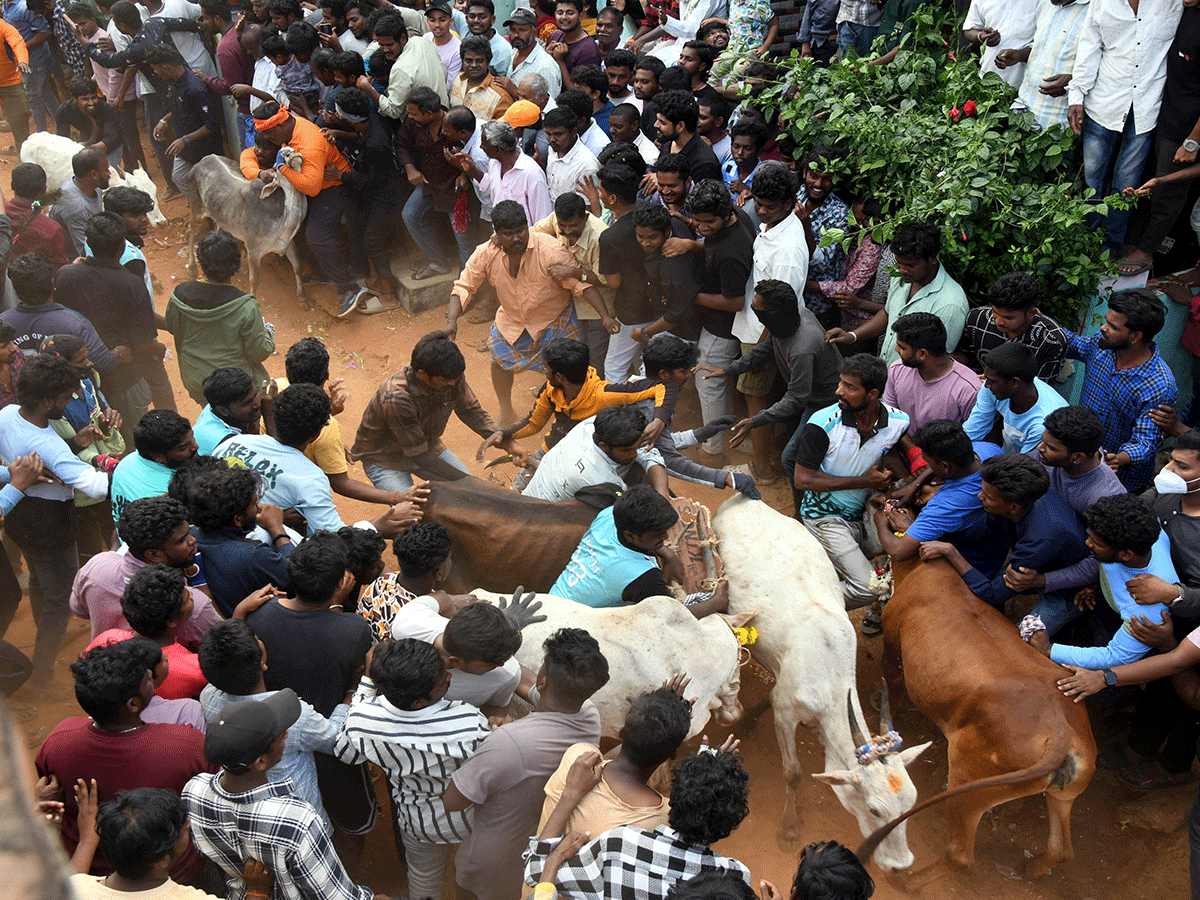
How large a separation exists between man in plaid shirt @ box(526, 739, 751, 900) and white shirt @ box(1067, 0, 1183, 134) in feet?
18.8

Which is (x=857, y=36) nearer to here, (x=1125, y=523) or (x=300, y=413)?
(x=1125, y=523)

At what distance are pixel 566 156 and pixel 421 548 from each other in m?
4.80

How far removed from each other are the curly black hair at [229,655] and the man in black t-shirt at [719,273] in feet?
13.9

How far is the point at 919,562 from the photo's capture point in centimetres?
498

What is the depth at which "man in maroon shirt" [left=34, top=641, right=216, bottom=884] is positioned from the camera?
129 inches

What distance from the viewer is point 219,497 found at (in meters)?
4.12

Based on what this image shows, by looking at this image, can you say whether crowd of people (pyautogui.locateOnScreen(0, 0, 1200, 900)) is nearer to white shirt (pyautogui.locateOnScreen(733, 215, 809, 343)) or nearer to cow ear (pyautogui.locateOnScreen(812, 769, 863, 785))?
white shirt (pyautogui.locateOnScreen(733, 215, 809, 343))

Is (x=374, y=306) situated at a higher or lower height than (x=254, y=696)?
lower

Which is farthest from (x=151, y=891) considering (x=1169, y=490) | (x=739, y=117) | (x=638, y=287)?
Answer: (x=739, y=117)

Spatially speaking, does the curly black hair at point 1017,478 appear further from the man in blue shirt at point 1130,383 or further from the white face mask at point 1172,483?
the man in blue shirt at point 1130,383

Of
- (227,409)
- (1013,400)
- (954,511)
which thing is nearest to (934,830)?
(954,511)

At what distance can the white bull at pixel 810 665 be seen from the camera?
4258 mm

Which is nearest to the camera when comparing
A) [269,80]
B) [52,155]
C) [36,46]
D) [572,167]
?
[572,167]

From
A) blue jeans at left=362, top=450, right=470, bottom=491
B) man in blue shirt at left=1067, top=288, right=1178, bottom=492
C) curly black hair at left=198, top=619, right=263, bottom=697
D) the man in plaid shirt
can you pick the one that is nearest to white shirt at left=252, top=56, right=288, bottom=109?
blue jeans at left=362, top=450, right=470, bottom=491
